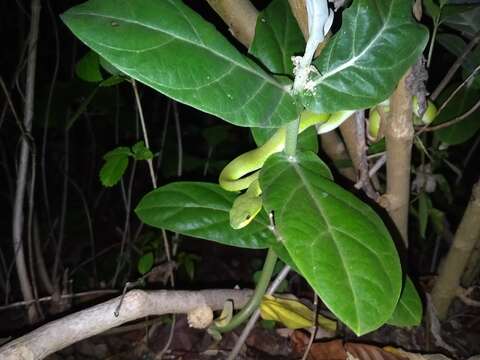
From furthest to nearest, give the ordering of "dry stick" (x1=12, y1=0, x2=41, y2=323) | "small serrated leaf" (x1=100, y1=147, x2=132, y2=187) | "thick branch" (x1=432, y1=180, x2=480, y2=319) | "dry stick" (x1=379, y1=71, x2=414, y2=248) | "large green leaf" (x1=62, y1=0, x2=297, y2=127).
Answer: "dry stick" (x1=12, y1=0, x2=41, y2=323) → "small serrated leaf" (x1=100, y1=147, x2=132, y2=187) → "thick branch" (x1=432, y1=180, x2=480, y2=319) → "dry stick" (x1=379, y1=71, x2=414, y2=248) → "large green leaf" (x1=62, y1=0, x2=297, y2=127)

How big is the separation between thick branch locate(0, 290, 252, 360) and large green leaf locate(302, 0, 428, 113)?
480 millimetres

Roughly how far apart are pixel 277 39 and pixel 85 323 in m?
0.64

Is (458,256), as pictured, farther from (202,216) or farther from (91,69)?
(91,69)

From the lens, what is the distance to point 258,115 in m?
0.68

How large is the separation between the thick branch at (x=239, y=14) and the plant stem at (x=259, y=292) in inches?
19.0

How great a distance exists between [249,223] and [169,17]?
0.47 meters

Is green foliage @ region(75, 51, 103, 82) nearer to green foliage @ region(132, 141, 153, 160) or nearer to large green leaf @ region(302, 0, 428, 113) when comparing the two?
green foliage @ region(132, 141, 153, 160)

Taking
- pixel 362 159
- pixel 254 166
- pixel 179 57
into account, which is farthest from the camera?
pixel 254 166

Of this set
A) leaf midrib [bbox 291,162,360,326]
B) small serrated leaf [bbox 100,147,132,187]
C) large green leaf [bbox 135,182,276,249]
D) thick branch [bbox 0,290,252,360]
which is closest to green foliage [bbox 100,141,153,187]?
small serrated leaf [bbox 100,147,132,187]

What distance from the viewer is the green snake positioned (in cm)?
94

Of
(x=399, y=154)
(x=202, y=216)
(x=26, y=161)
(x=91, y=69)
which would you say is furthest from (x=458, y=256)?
(x=26, y=161)

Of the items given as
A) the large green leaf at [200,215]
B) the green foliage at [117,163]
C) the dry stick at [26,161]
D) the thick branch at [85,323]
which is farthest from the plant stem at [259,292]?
the dry stick at [26,161]

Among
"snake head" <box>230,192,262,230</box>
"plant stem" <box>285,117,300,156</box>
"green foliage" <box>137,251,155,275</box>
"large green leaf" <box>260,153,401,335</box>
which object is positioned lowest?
"green foliage" <box>137,251,155,275</box>

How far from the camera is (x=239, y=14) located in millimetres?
989
